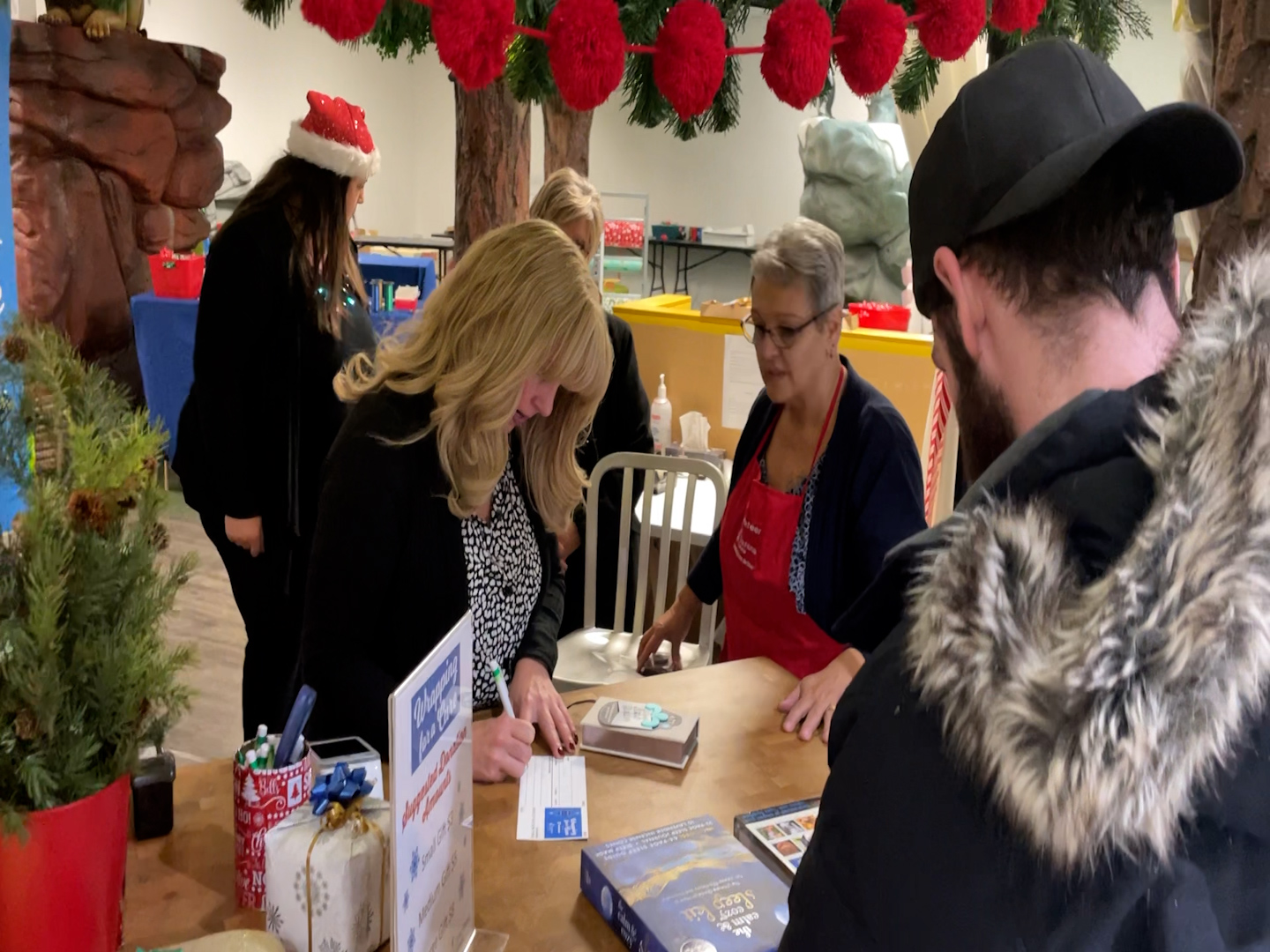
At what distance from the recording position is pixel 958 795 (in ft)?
1.94

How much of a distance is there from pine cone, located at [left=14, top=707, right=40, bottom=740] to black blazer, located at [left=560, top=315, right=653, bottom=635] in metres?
2.00

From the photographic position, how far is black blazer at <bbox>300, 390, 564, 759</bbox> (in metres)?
1.44

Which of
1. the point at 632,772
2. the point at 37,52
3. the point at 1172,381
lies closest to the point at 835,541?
the point at 632,772

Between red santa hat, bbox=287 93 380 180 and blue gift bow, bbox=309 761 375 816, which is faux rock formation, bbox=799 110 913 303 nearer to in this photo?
red santa hat, bbox=287 93 380 180

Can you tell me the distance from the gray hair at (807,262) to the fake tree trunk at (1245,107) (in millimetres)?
677

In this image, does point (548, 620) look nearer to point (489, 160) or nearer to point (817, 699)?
point (817, 699)

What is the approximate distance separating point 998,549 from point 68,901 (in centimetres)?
81

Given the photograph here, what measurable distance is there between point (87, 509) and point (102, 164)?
5163mm

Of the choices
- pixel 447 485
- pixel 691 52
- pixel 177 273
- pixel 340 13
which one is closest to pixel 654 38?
pixel 691 52

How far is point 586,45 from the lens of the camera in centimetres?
130

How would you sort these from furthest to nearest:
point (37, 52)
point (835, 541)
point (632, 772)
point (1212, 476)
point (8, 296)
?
point (37, 52) → point (8, 296) → point (835, 541) → point (632, 772) → point (1212, 476)

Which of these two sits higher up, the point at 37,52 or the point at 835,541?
the point at 37,52

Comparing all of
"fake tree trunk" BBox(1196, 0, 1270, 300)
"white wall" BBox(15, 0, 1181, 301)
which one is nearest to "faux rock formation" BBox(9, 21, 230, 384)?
"white wall" BBox(15, 0, 1181, 301)

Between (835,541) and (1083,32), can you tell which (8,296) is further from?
(1083,32)
